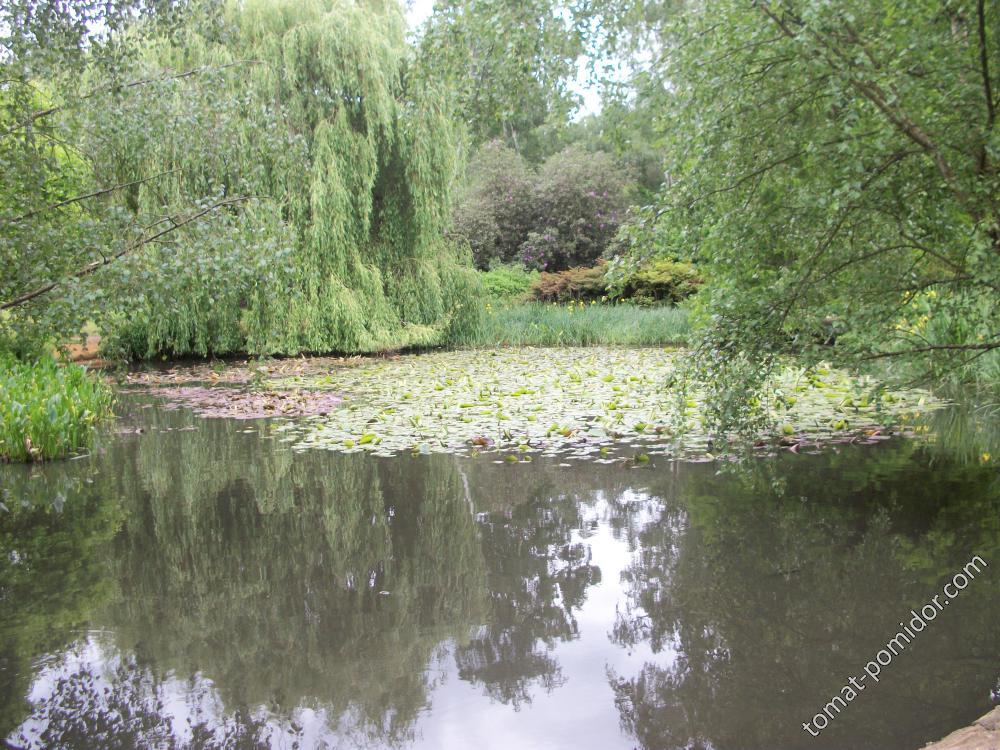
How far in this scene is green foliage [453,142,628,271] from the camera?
20.8 m

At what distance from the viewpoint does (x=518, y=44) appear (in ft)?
14.0

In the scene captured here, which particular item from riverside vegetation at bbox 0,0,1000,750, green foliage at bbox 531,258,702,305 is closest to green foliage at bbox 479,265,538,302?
green foliage at bbox 531,258,702,305

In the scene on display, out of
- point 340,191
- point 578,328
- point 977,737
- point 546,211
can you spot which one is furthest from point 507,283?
point 977,737

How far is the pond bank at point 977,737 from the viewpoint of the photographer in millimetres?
2426

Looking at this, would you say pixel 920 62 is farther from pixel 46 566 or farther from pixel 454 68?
pixel 46 566

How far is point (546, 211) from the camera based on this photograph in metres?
21.3

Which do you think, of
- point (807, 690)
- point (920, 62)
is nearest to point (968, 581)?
point (807, 690)

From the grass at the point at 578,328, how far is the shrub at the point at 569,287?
6.24 ft

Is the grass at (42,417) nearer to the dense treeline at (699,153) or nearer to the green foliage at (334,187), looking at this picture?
the green foliage at (334,187)

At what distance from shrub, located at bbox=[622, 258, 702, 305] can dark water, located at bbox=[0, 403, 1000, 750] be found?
1187 centimetres

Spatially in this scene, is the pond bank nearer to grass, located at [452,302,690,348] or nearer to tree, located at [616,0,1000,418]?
tree, located at [616,0,1000,418]

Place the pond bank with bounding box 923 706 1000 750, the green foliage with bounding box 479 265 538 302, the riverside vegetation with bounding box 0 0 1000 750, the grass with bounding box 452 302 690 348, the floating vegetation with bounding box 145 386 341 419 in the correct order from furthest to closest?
the green foliage with bounding box 479 265 538 302 → the grass with bounding box 452 302 690 348 → the floating vegetation with bounding box 145 386 341 419 → the riverside vegetation with bounding box 0 0 1000 750 → the pond bank with bounding box 923 706 1000 750

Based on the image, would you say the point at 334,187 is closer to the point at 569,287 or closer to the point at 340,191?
the point at 340,191

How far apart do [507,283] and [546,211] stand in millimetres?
2753
